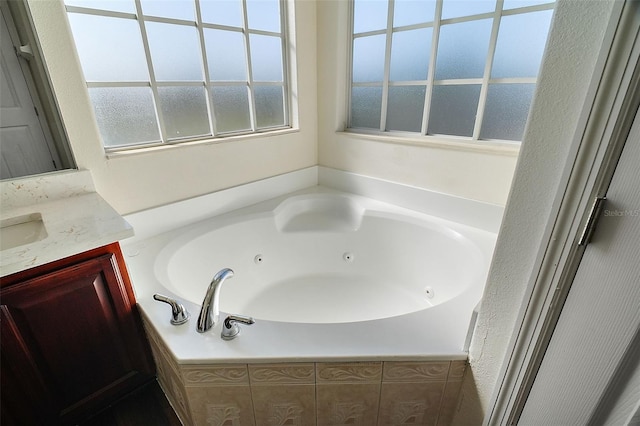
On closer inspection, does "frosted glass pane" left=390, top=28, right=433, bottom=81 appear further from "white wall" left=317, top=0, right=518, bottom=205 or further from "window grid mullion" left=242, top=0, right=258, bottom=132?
"window grid mullion" left=242, top=0, right=258, bottom=132

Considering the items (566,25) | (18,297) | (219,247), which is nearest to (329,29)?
(219,247)

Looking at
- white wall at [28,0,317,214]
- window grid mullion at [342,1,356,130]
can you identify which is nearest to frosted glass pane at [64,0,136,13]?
white wall at [28,0,317,214]

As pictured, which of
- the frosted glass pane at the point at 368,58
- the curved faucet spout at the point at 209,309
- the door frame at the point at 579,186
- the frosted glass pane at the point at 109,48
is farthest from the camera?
the frosted glass pane at the point at 368,58

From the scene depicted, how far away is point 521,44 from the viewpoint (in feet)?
4.83

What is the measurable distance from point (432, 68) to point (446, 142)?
0.44 m

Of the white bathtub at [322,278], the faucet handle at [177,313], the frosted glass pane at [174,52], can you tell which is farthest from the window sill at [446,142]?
the faucet handle at [177,313]

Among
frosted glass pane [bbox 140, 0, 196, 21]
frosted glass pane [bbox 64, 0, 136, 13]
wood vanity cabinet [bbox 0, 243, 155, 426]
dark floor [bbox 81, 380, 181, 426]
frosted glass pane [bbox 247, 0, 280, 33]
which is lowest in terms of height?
dark floor [bbox 81, 380, 181, 426]

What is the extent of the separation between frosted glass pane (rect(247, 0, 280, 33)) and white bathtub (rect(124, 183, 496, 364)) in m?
1.15

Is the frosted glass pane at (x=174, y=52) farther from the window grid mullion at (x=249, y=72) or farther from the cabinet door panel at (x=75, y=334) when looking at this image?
the cabinet door panel at (x=75, y=334)

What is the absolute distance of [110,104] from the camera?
149cm

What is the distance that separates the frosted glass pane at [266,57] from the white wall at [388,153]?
31 cm

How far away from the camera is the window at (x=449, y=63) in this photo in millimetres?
1477

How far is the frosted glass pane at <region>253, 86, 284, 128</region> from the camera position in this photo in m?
2.10

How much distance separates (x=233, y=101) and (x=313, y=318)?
57.2 inches
